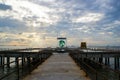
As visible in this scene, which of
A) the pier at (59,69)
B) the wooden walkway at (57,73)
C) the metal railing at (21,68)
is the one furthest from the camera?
the wooden walkway at (57,73)

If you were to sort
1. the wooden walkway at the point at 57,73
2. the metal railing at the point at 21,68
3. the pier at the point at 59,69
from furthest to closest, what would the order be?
the wooden walkway at the point at 57,73 → the pier at the point at 59,69 → the metal railing at the point at 21,68

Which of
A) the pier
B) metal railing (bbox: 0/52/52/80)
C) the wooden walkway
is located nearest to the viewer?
metal railing (bbox: 0/52/52/80)

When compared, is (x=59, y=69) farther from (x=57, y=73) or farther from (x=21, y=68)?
(x=21, y=68)

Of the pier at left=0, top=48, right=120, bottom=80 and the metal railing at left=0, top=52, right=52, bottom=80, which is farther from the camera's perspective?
the pier at left=0, top=48, right=120, bottom=80

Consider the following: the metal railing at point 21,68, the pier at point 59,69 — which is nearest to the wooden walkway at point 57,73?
the pier at point 59,69

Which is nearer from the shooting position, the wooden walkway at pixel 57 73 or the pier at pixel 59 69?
the pier at pixel 59 69

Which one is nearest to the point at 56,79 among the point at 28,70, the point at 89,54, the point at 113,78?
the point at 28,70

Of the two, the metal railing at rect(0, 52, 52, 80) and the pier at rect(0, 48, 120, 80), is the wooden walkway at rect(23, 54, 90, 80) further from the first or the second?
the metal railing at rect(0, 52, 52, 80)

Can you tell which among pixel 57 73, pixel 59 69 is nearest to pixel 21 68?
pixel 57 73

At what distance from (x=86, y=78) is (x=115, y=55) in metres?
38.7

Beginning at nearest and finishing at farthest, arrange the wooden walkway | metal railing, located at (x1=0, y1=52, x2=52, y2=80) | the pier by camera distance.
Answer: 1. metal railing, located at (x1=0, y1=52, x2=52, y2=80)
2. the pier
3. the wooden walkway

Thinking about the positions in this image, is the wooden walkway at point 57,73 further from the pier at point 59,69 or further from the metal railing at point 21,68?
the metal railing at point 21,68

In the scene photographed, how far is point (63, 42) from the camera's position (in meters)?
78.0

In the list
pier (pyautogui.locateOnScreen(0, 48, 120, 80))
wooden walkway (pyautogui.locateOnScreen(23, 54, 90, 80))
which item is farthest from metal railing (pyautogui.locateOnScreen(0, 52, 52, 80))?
wooden walkway (pyautogui.locateOnScreen(23, 54, 90, 80))
